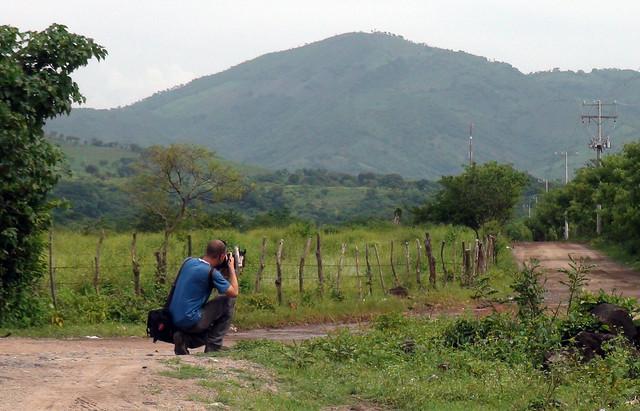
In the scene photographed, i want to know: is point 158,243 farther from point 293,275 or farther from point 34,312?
point 34,312

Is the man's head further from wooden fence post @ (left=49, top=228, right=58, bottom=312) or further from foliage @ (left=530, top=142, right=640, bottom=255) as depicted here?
foliage @ (left=530, top=142, right=640, bottom=255)

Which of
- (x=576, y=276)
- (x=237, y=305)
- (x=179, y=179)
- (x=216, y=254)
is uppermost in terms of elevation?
(x=179, y=179)

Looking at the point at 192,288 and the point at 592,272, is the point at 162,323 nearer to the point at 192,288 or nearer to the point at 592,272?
the point at 192,288

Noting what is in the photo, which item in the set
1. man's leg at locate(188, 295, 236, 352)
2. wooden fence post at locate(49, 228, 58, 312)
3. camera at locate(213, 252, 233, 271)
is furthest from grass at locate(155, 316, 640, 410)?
wooden fence post at locate(49, 228, 58, 312)

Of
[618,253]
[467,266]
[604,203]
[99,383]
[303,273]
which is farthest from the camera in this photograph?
[604,203]

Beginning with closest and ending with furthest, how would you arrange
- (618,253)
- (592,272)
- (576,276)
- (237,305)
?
(576,276)
(237,305)
(592,272)
(618,253)

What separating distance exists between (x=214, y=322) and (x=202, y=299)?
1.48 ft

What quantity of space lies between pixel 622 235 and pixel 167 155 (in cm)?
1915

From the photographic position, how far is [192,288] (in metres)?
11.6

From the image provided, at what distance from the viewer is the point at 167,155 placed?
143ft

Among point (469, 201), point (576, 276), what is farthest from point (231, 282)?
point (469, 201)

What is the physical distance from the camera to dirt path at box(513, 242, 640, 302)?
2819 centimetres

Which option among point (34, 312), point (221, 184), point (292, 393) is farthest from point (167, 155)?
point (292, 393)

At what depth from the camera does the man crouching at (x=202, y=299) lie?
1164 centimetres
